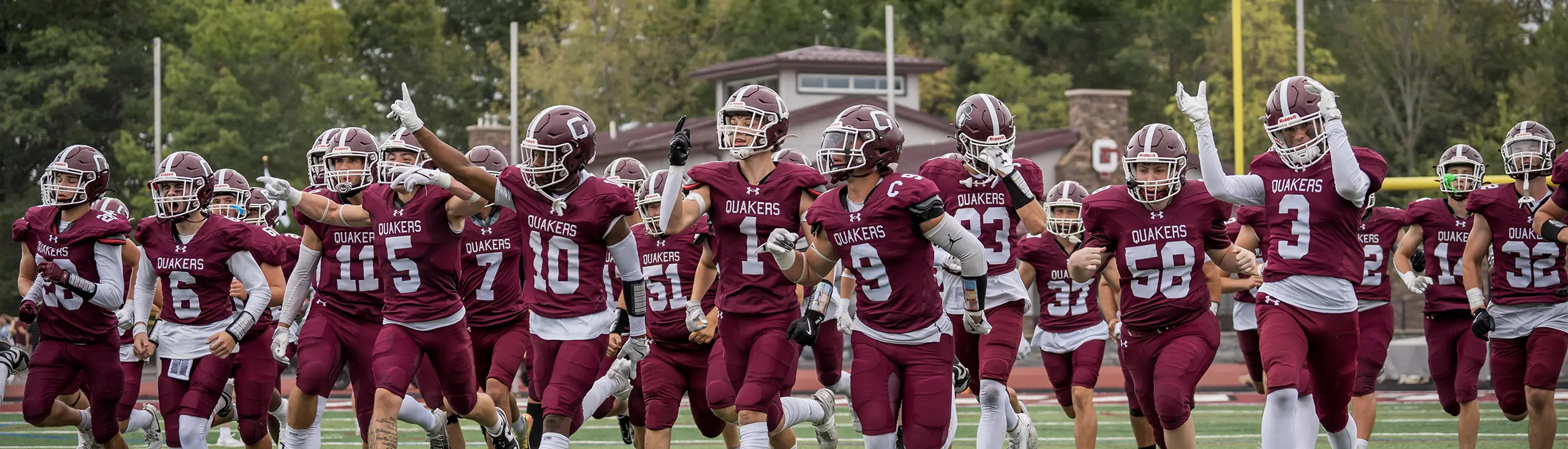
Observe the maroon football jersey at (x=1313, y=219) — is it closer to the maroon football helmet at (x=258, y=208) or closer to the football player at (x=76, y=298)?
the football player at (x=76, y=298)

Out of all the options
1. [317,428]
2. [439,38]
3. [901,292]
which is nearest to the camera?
[901,292]

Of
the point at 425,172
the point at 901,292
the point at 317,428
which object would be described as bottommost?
the point at 317,428

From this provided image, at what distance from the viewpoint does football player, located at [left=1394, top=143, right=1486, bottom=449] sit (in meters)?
11.0

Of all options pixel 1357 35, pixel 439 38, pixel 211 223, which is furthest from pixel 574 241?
pixel 439 38

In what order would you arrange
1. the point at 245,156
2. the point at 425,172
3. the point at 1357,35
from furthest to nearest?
1. the point at 245,156
2. the point at 1357,35
3. the point at 425,172

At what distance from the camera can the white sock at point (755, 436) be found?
795 centimetres

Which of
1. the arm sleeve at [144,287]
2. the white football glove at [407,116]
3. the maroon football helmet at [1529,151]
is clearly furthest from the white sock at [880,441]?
the maroon football helmet at [1529,151]

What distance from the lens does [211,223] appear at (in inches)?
375

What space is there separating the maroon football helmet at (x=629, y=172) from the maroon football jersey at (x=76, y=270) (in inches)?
117

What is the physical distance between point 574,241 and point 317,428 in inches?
79.9

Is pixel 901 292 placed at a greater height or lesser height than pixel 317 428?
greater

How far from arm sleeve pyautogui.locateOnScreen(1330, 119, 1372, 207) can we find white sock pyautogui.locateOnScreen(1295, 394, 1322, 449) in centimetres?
106

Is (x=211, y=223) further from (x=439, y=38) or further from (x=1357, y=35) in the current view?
(x=439, y=38)

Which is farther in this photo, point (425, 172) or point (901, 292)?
point (425, 172)
